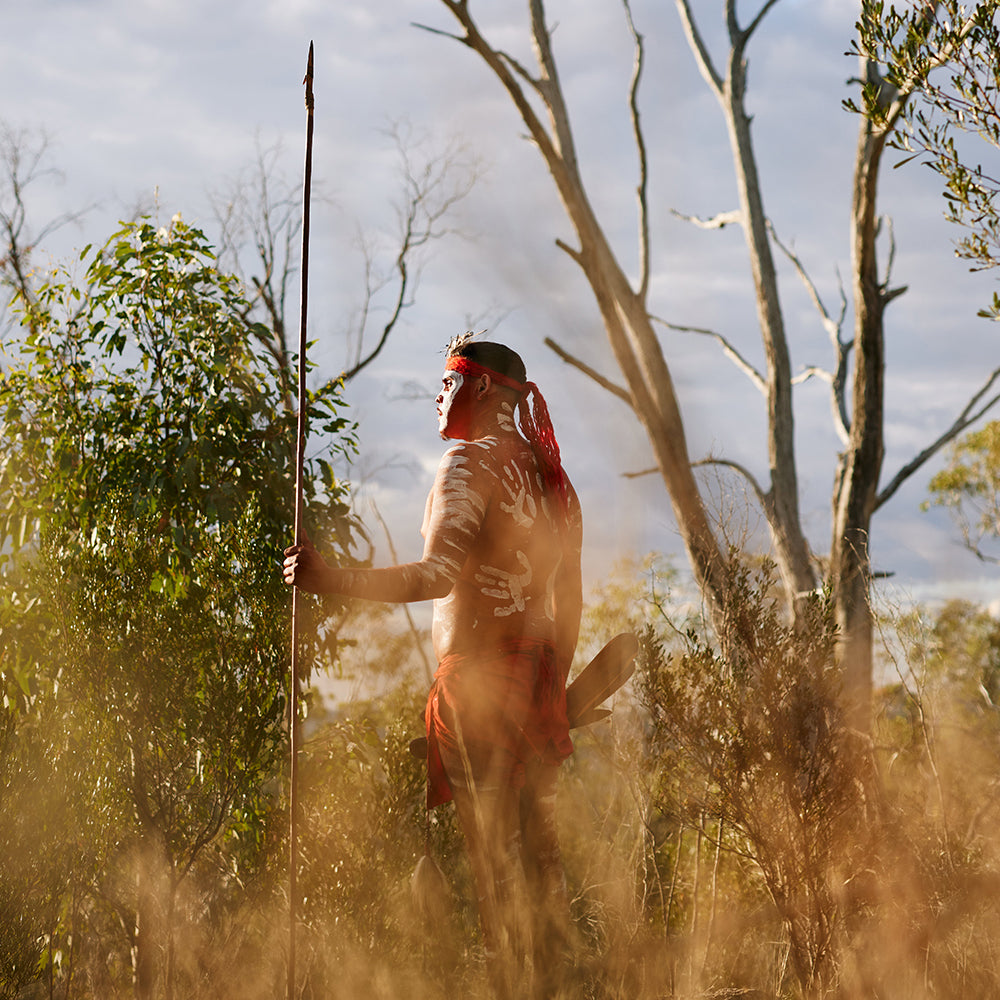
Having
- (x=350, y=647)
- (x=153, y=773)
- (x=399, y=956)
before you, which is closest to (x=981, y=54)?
(x=350, y=647)

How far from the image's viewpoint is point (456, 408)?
3.08m

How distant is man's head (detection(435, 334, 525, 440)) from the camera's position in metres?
3.09

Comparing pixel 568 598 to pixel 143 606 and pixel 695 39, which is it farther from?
pixel 695 39

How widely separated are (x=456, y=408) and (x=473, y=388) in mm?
84

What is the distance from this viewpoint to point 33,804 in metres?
4.11

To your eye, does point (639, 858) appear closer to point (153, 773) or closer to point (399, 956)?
point (399, 956)

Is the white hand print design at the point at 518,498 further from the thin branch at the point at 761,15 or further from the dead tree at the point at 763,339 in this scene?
the thin branch at the point at 761,15

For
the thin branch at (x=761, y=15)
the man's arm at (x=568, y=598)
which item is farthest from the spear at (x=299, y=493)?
the thin branch at (x=761, y=15)

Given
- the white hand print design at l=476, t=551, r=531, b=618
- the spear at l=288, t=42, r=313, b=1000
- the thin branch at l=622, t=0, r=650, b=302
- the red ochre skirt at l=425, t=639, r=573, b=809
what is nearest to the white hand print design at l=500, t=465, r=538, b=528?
the white hand print design at l=476, t=551, r=531, b=618

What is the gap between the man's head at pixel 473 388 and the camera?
3086 mm

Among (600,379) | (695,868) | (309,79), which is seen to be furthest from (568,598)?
(600,379)

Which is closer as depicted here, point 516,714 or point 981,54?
point 516,714

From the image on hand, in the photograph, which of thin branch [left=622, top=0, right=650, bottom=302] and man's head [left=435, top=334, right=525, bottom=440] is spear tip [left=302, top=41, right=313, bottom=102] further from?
thin branch [left=622, top=0, right=650, bottom=302]

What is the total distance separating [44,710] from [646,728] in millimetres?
2691
